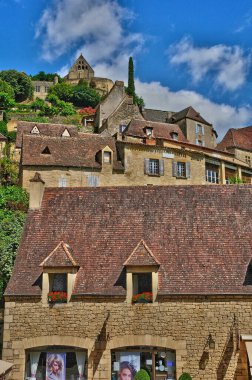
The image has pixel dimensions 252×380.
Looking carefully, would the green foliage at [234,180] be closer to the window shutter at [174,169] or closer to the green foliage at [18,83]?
the window shutter at [174,169]

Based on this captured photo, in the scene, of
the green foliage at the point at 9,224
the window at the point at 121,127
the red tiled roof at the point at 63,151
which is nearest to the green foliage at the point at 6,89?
the window at the point at 121,127

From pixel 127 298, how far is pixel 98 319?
50.5 inches

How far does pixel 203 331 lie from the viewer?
650 inches

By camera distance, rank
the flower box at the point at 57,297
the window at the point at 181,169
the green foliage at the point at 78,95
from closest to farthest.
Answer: the flower box at the point at 57,297 → the window at the point at 181,169 → the green foliage at the point at 78,95

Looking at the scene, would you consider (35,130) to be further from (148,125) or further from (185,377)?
(185,377)

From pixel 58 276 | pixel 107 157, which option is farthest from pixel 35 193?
pixel 107 157

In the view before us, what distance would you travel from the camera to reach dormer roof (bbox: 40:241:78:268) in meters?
17.3

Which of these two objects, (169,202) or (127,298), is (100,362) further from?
(169,202)

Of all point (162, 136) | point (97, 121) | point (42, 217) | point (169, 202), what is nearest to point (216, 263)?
point (169, 202)

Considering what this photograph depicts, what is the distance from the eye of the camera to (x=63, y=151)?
130 feet

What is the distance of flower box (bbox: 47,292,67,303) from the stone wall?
0.23 meters

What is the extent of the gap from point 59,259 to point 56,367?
12.5 ft

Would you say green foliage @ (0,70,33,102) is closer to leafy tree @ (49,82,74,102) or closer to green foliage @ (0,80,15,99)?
green foliage @ (0,80,15,99)

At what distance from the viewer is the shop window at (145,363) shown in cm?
1647
